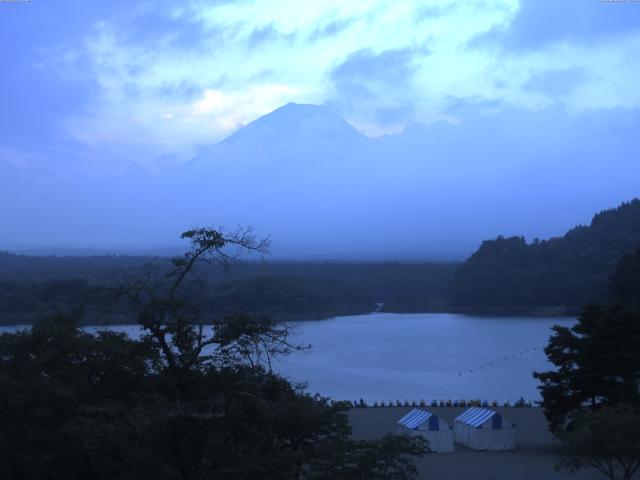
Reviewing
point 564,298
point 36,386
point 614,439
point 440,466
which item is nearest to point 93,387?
point 36,386

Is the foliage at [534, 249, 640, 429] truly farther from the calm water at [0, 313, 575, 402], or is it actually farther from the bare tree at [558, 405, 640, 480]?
the calm water at [0, 313, 575, 402]

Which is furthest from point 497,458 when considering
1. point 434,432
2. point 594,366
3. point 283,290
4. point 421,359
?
point 283,290

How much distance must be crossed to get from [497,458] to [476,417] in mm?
916

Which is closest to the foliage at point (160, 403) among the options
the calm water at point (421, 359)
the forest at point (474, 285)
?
the calm water at point (421, 359)

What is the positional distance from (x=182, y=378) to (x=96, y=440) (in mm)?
768

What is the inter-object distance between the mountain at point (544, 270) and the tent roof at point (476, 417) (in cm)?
2769

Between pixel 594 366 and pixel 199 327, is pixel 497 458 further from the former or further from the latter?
pixel 199 327

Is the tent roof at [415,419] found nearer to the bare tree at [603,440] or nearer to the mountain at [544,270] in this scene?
the bare tree at [603,440]

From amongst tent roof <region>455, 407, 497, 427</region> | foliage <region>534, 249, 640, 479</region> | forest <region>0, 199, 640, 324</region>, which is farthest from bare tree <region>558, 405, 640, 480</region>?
forest <region>0, 199, 640, 324</region>

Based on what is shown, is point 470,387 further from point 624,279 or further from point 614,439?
point 614,439

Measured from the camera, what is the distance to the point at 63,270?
49938 millimetres

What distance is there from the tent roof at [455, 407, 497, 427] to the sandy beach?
37 cm

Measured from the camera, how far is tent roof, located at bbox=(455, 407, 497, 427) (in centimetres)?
1055

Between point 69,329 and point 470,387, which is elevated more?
point 69,329
